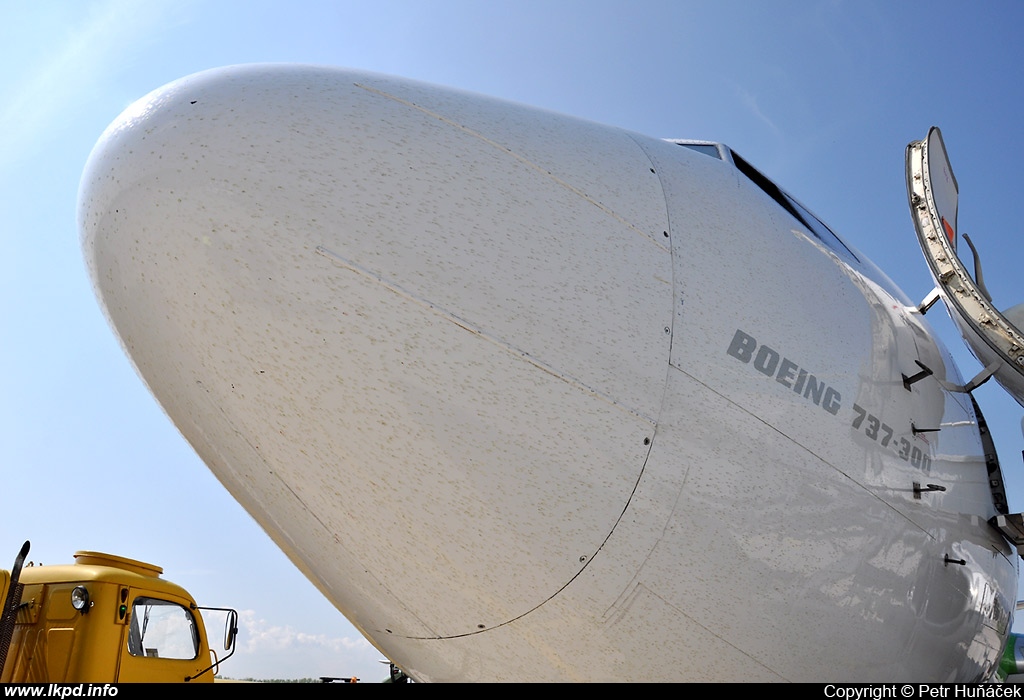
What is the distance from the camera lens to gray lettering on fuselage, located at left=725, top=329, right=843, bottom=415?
3117 millimetres

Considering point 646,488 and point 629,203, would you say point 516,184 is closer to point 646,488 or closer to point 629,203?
point 629,203

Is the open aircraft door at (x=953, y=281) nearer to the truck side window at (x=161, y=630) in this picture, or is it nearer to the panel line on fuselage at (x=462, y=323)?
the panel line on fuselage at (x=462, y=323)

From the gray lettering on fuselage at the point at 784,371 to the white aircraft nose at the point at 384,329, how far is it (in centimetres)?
41

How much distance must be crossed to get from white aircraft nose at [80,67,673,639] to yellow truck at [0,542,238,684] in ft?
10.2

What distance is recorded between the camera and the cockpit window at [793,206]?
4617 millimetres

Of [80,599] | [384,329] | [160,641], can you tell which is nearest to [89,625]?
[80,599]

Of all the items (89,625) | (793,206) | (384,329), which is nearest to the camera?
(384,329)

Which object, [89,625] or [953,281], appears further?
[89,625]

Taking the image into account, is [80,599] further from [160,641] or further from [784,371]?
[784,371]

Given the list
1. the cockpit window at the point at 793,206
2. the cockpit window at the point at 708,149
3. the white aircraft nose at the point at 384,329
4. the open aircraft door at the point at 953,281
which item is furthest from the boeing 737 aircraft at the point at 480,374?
the open aircraft door at the point at 953,281

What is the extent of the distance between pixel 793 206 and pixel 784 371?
1.91 m

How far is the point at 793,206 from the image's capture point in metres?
4.84

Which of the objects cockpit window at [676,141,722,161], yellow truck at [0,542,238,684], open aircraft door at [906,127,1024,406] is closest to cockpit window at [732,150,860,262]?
cockpit window at [676,141,722,161]

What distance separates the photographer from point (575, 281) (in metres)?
2.75
